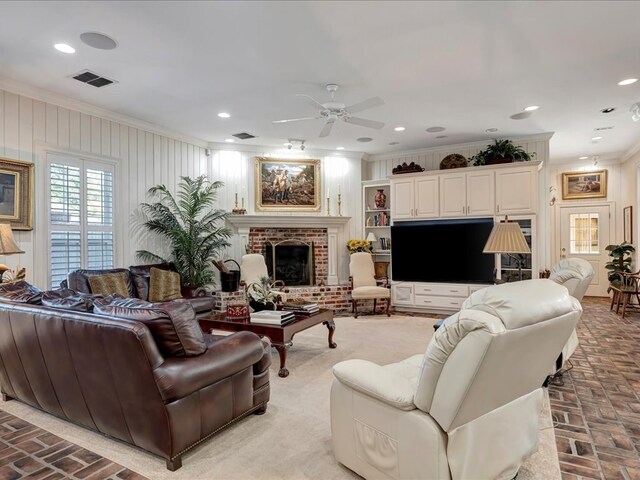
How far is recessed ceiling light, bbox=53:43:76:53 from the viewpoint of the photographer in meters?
3.32

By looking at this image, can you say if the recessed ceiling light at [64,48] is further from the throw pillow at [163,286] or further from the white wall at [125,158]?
the throw pillow at [163,286]

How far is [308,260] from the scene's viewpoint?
7152mm

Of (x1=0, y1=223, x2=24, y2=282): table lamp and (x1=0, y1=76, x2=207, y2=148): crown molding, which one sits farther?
(x1=0, y1=76, x2=207, y2=148): crown molding

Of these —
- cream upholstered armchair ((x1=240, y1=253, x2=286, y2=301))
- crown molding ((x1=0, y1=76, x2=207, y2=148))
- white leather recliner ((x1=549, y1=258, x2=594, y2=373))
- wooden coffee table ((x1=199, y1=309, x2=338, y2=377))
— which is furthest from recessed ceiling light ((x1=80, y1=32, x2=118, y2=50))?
white leather recliner ((x1=549, y1=258, x2=594, y2=373))

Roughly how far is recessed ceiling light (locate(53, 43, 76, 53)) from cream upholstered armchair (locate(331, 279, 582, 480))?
11.7 ft

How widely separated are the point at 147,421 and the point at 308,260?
5145mm

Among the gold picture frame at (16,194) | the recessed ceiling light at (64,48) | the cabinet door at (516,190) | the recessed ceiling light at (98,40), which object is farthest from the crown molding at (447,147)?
the gold picture frame at (16,194)

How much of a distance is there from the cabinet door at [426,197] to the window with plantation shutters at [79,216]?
15.6 feet

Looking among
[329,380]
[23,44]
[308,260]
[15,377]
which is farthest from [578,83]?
[15,377]

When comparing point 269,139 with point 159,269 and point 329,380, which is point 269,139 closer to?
point 159,269

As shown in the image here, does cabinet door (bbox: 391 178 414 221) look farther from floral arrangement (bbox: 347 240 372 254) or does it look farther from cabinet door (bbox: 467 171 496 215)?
cabinet door (bbox: 467 171 496 215)

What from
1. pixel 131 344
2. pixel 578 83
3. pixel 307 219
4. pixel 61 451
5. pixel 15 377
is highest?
pixel 578 83

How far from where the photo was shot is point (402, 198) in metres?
6.78

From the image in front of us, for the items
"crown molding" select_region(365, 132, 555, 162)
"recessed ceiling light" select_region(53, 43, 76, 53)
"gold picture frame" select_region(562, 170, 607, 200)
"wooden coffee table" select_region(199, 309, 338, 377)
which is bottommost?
"wooden coffee table" select_region(199, 309, 338, 377)
